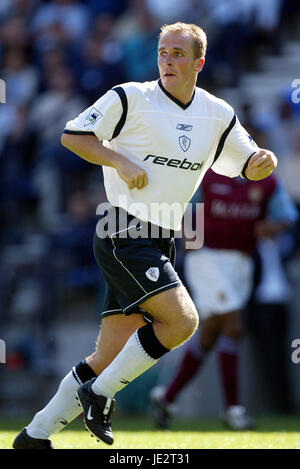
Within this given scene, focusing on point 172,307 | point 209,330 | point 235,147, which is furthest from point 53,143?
point 172,307

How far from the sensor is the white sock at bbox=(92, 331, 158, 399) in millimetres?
4781

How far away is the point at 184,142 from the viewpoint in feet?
16.6

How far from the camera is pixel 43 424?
16.7 feet

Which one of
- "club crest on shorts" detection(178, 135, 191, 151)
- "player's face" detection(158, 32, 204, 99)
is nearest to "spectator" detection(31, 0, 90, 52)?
"player's face" detection(158, 32, 204, 99)

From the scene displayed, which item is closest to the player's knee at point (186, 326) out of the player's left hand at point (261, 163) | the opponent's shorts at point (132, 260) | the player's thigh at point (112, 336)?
the opponent's shorts at point (132, 260)

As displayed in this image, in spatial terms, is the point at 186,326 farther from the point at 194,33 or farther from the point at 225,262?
the point at 225,262

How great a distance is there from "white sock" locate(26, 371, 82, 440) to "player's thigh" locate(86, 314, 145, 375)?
163 millimetres

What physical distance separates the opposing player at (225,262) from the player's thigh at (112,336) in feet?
9.43

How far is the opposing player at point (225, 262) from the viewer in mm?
7949

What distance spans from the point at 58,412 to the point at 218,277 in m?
3.14

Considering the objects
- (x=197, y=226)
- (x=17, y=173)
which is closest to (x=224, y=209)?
(x=197, y=226)

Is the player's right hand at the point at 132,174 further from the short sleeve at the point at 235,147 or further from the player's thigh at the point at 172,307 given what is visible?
the short sleeve at the point at 235,147

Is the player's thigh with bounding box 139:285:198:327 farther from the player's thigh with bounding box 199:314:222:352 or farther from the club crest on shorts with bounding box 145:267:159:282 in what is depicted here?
the player's thigh with bounding box 199:314:222:352

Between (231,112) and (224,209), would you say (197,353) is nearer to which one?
(224,209)
